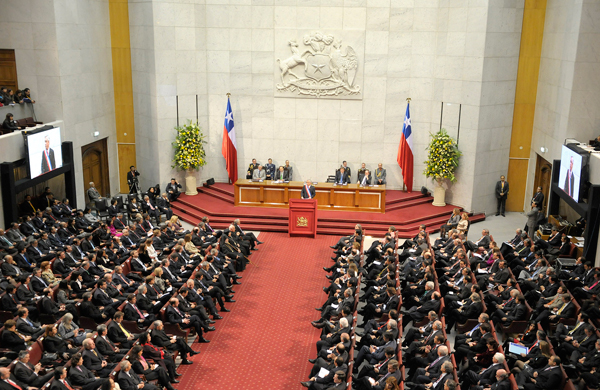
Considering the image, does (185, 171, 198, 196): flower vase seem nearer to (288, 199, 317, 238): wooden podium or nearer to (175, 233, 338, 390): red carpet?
(288, 199, 317, 238): wooden podium

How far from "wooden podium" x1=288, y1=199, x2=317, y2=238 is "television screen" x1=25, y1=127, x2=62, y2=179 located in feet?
25.2

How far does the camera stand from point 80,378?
10047 mm

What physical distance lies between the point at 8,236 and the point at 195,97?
921cm

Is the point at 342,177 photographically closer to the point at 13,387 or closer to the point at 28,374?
the point at 28,374

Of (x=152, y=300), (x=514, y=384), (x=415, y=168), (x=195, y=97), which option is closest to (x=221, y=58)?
(x=195, y=97)

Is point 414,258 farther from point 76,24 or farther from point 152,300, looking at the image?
point 76,24

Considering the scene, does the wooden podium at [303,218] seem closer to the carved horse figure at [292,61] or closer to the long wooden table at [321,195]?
the long wooden table at [321,195]

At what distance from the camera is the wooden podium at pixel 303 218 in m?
19.4

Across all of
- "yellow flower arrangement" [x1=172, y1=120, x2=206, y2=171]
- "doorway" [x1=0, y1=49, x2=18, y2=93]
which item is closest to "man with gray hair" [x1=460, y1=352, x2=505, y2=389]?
"yellow flower arrangement" [x1=172, y1=120, x2=206, y2=171]

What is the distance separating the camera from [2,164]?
17172 millimetres

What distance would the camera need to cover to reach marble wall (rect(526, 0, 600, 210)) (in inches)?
722

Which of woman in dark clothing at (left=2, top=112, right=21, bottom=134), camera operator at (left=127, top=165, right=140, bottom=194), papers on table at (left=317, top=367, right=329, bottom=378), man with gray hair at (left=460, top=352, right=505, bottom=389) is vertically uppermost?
woman in dark clothing at (left=2, top=112, right=21, bottom=134)

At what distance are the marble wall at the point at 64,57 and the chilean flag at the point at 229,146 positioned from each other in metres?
4.68

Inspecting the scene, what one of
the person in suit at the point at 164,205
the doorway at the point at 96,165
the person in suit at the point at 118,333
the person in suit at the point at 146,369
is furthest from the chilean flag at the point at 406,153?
the person in suit at the point at 146,369
